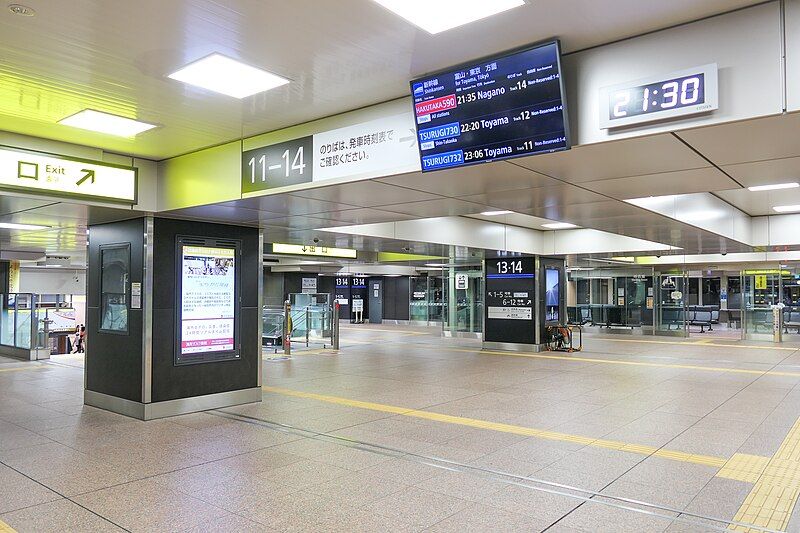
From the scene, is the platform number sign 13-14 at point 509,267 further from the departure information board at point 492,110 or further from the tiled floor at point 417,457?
the departure information board at point 492,110

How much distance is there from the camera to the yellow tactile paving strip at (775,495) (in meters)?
3.95

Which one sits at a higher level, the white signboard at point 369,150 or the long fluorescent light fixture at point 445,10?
the long fluorescent light fixture at point 445,10

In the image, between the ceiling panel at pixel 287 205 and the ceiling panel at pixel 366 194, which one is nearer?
the ceiling panel at pixel 366 194

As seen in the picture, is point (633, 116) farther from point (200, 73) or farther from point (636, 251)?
point (636, 251)

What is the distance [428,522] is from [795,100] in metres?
3.26

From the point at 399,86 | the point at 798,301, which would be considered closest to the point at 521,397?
the point at 399,86

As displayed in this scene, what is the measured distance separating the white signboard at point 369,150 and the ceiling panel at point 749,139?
1.98 m

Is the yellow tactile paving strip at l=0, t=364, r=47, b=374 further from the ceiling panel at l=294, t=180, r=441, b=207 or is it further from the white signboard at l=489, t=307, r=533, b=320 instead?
the white signboard at l=489, t=307, r=533, b=320

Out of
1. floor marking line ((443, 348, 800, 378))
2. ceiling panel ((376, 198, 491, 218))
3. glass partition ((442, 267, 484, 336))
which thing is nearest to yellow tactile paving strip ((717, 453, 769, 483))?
ceiling panel ((376, 198, 491, 218))

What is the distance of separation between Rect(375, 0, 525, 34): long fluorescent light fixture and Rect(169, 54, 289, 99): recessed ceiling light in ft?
4.31

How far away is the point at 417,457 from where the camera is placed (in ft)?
17.8

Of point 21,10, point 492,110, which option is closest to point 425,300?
point 492,110

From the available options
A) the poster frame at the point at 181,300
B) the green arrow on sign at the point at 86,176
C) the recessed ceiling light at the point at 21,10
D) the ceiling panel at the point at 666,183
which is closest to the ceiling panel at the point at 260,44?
the recessed ceiling light at the point at 21,10

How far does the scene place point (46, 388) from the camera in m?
9.31
